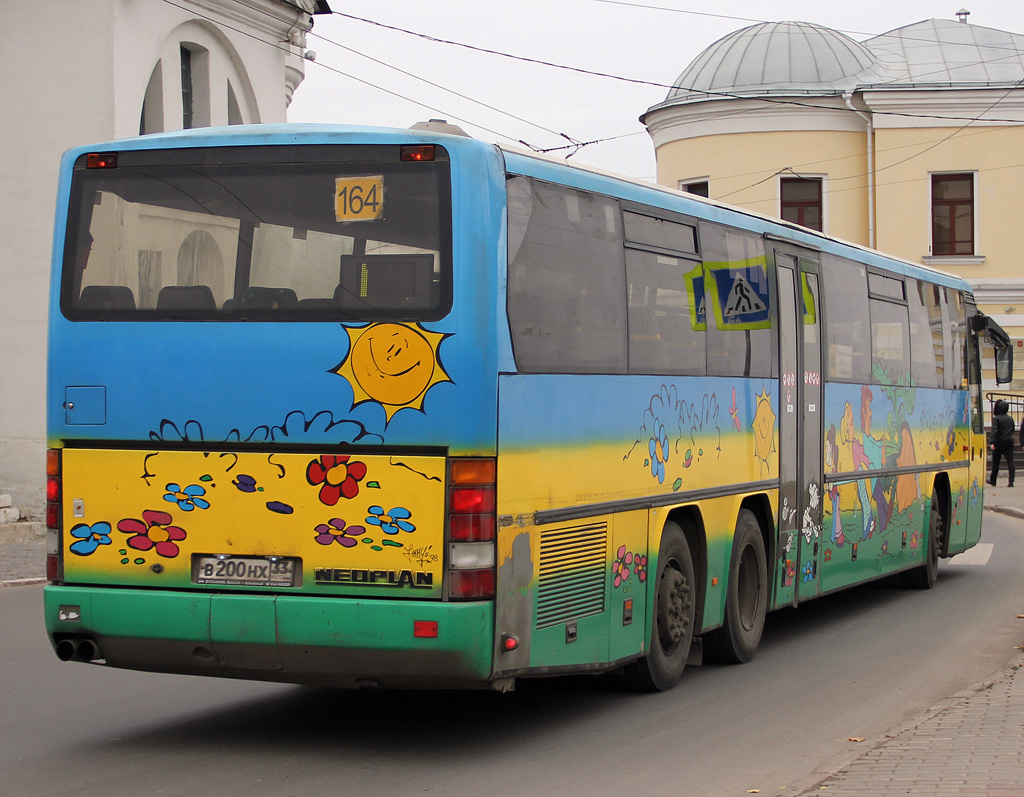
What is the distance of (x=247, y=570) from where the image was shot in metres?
7.08

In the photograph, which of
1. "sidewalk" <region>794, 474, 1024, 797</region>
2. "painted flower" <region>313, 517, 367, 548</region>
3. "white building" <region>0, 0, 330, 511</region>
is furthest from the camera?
"white building" <region>0, 0, 330, 511</region>

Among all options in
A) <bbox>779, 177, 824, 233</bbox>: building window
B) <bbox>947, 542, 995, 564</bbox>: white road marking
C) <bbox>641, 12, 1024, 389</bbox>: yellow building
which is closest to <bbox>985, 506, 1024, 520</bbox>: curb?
<bbox>947, 542, 995, 564</bbox>: white road marking

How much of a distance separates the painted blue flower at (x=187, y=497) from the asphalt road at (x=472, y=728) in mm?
1240

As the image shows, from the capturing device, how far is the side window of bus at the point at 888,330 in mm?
13117

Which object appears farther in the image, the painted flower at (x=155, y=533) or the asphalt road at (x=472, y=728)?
the painted flower at (x=155, y=533)

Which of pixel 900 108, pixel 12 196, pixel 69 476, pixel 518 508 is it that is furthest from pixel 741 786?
pixel 900 108

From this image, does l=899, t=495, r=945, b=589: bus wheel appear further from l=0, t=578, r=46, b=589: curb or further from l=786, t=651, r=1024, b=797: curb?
l=0, t=578, r=46, b=589: curb

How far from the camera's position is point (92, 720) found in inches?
316

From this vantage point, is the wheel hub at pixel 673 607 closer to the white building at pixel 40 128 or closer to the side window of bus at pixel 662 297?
the side window of bus at pixel 662 297

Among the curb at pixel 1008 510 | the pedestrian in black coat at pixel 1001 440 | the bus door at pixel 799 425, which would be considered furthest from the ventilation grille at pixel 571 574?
the pedestrian in black coat at pixel 1001 440

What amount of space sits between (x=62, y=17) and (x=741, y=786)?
56.4 ft

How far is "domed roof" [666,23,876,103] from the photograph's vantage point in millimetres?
42938

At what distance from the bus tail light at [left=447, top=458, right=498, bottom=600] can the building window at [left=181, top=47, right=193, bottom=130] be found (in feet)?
55.6

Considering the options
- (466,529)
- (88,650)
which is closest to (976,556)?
(466,529)
